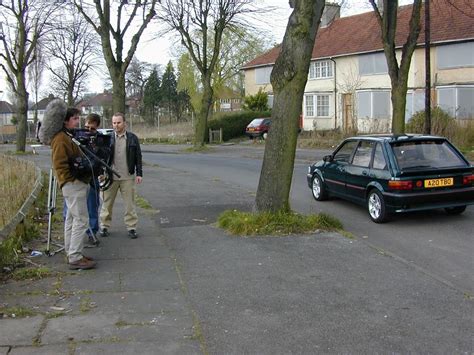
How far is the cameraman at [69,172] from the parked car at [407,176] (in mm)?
4927

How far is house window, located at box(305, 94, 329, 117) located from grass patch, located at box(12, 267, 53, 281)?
1479 inches

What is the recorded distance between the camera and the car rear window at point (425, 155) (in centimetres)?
909

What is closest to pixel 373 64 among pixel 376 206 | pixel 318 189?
pixel 318 189

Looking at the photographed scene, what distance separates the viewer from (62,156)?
20.3 ft

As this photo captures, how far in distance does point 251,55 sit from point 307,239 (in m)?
53.1

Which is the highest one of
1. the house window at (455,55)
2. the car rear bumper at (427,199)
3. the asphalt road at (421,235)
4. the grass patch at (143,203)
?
the house window at (455,55)

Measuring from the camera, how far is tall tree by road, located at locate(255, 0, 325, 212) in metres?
8.20

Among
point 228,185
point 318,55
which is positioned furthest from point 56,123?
point 318,55

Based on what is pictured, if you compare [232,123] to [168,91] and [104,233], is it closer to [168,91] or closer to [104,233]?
[104,233]

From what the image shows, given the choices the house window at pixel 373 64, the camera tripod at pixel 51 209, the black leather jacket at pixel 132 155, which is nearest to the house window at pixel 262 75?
the house window at pixel 373 64

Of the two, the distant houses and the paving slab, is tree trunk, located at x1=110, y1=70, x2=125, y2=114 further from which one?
the paving slab

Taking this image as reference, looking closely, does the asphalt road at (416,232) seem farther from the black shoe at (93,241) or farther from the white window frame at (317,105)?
the white window frame at (317,105)

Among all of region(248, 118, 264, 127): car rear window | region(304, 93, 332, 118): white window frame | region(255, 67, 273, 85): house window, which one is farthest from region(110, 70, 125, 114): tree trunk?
region(255, 67, 273, 85): house window

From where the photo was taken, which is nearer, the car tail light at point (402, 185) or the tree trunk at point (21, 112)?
the car tail light at point (402, 185)
